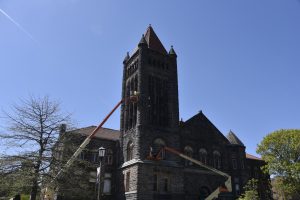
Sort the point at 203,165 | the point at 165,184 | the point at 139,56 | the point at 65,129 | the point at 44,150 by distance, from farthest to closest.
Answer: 1. the point at 139,56
2. the point at 203,165
3. the point at 165,184
4. the point at 65,129
5. the point at 44,150

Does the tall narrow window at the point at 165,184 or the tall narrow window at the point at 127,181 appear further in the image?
the tall narrow window at the point at 127,181

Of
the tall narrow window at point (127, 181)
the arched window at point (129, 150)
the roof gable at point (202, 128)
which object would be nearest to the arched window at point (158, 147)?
the arched window at point (129, 150)

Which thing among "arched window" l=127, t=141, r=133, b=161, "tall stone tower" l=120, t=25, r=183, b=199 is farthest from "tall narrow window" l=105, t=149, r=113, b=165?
"arched window" l=127, t=141, r=133, b=161

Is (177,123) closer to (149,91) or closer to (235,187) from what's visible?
(149,91)

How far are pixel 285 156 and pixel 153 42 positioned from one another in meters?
24.6

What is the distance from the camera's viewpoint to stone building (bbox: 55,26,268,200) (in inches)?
1478

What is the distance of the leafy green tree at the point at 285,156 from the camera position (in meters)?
40.5

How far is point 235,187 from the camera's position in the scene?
147 ft

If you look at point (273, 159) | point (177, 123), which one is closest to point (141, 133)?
point (177, 123)

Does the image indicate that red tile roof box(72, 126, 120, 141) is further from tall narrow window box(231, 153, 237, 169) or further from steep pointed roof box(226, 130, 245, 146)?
steep pointed roof box(226, 130, 245, 146)

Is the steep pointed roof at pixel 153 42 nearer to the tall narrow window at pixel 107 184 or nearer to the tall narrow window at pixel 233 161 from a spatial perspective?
the tall narrow window at pixel 233 161

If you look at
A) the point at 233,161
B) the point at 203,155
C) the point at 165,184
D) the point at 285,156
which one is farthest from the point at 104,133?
the point at 285,156

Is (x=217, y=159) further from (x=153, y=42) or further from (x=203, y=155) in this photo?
(x=153, y=42)

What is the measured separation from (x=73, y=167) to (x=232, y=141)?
3003cm
